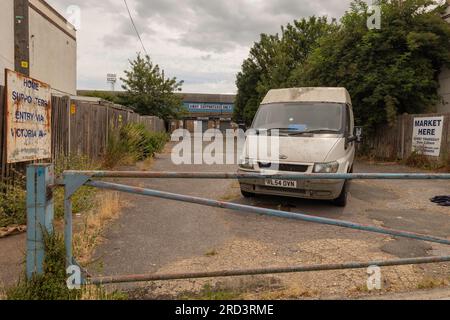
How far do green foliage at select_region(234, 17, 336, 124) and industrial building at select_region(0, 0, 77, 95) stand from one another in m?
12.6

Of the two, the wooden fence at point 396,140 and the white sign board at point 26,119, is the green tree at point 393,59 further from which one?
the white sign board at point 26,119

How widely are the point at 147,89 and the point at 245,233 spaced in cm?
2343

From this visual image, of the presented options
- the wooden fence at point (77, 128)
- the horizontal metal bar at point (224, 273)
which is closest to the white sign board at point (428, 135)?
the horizontal metal bar at point (224, 273)

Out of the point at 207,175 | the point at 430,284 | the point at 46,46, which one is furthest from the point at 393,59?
the point at 46,46

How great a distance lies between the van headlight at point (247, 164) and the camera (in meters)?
6.16

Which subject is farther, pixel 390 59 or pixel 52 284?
pixel 390 59

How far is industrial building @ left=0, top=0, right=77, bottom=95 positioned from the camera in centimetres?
1215

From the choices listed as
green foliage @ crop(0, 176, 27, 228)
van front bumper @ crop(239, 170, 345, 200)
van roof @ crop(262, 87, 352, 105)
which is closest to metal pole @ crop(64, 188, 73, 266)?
green foliage @ crop(0, 176, 27, 228)

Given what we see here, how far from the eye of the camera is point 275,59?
84.4 feet

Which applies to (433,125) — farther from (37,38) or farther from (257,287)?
(37,38)

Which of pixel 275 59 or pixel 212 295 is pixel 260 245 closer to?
pixel 212 295

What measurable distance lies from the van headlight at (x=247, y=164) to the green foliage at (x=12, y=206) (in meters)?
3.49
